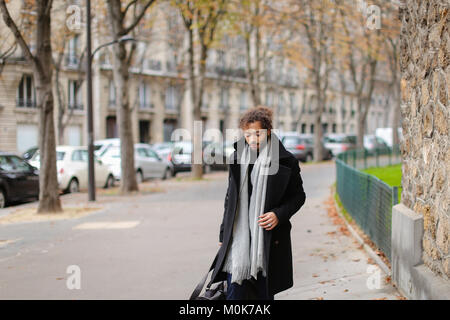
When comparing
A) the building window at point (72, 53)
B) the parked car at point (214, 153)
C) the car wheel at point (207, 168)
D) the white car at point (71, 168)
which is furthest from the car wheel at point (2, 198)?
the building window at point (72, 53)

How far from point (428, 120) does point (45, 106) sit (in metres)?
10.3

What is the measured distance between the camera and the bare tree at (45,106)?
14.1 metres

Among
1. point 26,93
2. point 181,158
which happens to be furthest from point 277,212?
point 26,93

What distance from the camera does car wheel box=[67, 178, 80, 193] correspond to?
20625mm

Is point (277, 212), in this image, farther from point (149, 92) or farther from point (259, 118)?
point (149, 92)

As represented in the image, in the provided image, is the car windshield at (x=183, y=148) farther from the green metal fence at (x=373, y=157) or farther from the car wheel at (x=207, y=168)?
the green metal fence at (x=373, y=157)

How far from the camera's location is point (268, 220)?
4.50m

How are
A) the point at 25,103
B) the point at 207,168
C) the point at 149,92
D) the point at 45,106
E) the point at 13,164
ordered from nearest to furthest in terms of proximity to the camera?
the point at 45,106
the point at 13,164
the point at 207,168
the point at 25,103
the point at 149,92

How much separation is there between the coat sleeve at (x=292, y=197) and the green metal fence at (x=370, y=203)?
10.9 feet

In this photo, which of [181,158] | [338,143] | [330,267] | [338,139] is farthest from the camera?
[338,139]

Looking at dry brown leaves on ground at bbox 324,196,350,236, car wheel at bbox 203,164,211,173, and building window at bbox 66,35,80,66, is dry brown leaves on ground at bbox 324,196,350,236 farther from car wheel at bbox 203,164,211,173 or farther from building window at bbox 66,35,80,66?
building window at bbox 66,35,80,66

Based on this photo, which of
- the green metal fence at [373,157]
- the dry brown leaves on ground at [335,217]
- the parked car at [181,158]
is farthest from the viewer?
the parked car at [181,158]

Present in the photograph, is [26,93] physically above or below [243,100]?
above
